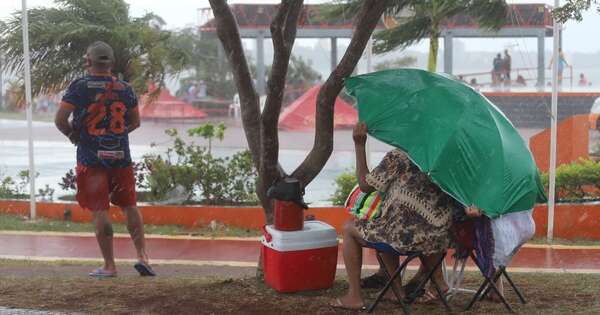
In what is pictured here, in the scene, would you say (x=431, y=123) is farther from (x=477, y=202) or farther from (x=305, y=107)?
(x=305, y=107)

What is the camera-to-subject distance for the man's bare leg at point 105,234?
6.49 m

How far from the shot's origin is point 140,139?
21641 millimetres

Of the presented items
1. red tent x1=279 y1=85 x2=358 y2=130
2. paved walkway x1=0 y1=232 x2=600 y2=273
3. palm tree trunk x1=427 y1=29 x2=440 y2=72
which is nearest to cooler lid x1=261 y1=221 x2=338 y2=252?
paved walkway x1=0 y1=232 x2=600 y2=273

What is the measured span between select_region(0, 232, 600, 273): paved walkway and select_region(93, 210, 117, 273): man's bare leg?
3.73 feet

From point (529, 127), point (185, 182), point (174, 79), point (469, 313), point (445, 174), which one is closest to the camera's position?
point (445, 174)

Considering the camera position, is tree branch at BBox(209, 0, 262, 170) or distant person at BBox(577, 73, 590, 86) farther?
distant person at BBox(577, 73, 590, 86)

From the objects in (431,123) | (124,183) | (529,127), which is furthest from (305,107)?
(431,123)

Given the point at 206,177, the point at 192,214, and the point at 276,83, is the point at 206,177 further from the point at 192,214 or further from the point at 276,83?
the point at 276,83

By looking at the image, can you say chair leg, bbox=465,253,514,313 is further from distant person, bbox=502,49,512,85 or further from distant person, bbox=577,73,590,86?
distant person, bbox=577,73,590,86

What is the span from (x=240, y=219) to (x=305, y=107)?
13676mm

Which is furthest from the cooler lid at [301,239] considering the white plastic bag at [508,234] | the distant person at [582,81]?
the distant person at [582,81]

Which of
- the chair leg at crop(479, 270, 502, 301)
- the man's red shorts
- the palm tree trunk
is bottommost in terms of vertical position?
the chair leg at crop(479, 270, 502, 301)

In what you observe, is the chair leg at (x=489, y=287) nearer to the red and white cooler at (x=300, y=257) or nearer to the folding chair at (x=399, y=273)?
the folding chair at (x=399, y=273)

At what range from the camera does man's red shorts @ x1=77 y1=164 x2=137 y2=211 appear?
642 centimetres
